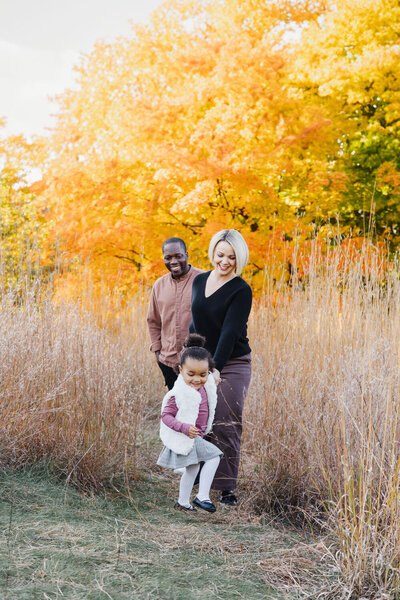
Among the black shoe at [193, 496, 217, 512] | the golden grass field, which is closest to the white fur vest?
the black shoe at [193, 496, 217, 512]

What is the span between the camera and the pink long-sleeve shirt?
11.5 feet

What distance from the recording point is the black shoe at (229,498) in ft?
12.6

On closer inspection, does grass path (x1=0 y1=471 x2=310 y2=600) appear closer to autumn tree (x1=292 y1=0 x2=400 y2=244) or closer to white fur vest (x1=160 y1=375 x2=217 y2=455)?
white fur vest (x1=160 y1=375 x2=217 y2=455)

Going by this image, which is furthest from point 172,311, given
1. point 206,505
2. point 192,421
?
point 206,505

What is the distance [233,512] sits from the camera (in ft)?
12.5

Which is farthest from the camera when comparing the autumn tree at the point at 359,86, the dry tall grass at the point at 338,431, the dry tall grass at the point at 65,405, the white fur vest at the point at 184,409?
the autumn tree at the point at 359,86

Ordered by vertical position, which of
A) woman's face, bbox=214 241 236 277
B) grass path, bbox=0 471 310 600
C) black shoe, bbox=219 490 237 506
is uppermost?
woman's face, bbox=214 241 236 277

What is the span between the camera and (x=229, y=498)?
12.6 feet

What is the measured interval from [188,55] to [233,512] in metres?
7.18

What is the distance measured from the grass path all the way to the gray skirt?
32 centimetres

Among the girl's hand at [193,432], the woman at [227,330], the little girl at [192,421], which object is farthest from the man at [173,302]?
the girl's hand at [193,432]

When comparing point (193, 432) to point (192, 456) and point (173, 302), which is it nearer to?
point (192, 456)

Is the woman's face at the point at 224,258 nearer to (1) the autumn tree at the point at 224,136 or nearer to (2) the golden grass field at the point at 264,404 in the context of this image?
(2) the golden grass field at the point at 264,404

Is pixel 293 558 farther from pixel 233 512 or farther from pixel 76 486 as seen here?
pixel 76 486
